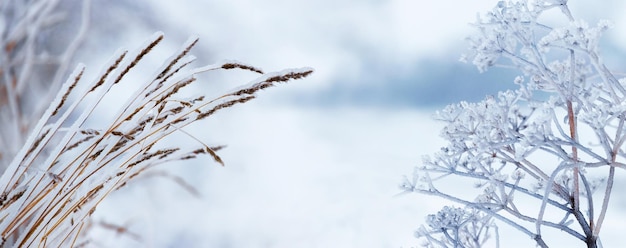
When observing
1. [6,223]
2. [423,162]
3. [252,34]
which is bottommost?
[6,223]

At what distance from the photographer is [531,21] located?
0.47 metres

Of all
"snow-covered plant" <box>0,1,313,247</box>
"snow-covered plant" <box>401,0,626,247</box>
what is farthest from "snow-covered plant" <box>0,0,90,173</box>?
"snow-covered plant" <box>401,0,626,247</box>

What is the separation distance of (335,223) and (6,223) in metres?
1.20

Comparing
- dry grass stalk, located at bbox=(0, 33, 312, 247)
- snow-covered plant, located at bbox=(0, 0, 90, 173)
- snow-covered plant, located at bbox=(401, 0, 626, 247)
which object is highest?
snow-covered plant, located at bbox=(0, 0, 90, 173)

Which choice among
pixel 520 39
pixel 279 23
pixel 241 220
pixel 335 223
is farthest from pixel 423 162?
pixel 279 23

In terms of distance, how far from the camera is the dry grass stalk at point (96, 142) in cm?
38

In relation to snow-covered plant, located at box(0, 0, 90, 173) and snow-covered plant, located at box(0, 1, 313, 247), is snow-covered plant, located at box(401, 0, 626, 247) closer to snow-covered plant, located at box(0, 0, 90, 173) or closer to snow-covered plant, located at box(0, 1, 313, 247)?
snow-covered plant, located at box(0, 1, 313, 247)

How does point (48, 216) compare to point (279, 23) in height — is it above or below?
below

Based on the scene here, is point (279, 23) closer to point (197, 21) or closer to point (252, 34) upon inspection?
point (252, 34)

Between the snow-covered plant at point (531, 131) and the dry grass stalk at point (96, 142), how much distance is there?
0.56 ft

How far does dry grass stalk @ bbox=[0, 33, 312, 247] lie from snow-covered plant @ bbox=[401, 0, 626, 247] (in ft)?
0.56

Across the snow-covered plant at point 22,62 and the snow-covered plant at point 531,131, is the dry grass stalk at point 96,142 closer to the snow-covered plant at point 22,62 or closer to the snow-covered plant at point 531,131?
the snow-covered plant at point 531,131

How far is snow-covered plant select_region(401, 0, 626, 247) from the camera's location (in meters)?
0.44

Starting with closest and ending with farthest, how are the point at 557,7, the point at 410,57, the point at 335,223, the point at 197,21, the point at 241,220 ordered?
the point at 557,7 < the point at 335,223 < the point at 410,57 < the point at 241,220 < the point at 197,21
